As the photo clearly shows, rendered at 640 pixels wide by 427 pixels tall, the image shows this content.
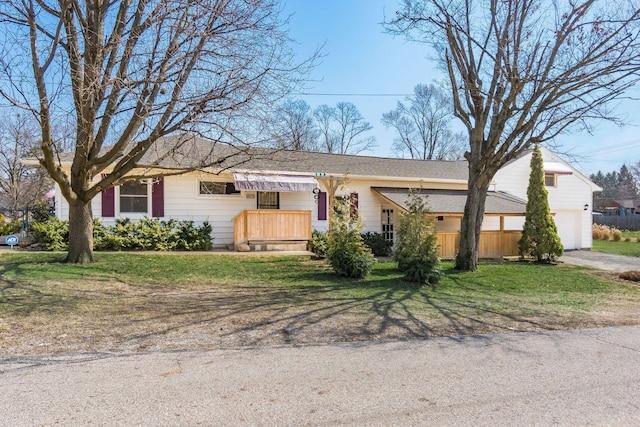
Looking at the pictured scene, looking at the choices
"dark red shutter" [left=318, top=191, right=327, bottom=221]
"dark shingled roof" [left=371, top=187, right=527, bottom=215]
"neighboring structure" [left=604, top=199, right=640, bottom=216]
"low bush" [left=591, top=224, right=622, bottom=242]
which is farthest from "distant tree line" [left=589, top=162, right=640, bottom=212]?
"dark red shutter" [left=318, top=191, right=327, bottom=221]

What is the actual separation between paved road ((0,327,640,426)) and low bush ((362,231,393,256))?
1081 centimetres

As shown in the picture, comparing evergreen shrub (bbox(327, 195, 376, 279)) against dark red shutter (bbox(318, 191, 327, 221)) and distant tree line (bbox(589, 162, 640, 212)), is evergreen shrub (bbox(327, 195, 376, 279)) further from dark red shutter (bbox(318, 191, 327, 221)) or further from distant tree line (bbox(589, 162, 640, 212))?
distant tree line (bbox(589, 162, 640, 212))

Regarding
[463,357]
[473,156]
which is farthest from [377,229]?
[463,357]

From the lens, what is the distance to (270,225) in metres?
13.9

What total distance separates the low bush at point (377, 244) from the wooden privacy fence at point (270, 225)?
2421 millimetres

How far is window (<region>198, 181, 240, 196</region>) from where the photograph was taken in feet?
47.5

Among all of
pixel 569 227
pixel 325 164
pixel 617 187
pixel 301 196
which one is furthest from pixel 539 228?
pixel 617 187

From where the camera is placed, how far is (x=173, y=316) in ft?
18.5

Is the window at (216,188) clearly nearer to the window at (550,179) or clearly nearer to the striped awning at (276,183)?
the striped awning at (276,183)

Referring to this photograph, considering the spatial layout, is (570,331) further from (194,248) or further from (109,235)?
(109,235)

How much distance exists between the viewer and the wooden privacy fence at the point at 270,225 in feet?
44.9

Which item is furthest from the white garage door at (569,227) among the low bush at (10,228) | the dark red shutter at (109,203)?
the low bush at (10,228)

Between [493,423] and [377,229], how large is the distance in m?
13.9

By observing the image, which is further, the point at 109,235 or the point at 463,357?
the point at 109,235
